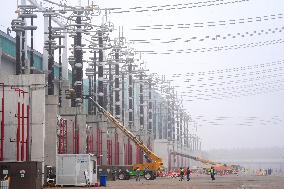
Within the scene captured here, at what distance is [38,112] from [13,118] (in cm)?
188

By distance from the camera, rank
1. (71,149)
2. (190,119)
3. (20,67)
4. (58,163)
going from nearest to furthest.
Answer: (58,163) → (20,67) → (71,149) → (190,119)

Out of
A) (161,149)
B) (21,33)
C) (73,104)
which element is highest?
(21,33)

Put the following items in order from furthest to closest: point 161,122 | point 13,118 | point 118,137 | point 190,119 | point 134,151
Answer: point 190,119, point 161,122, point 134,151, point 118,137, point 13,118

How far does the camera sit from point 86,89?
97.4 meters

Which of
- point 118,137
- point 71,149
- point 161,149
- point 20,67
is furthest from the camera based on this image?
point 161,149

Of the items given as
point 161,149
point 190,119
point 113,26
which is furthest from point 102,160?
point 190,119

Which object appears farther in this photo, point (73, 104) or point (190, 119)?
point (190, 119)

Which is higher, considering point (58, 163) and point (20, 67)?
point (20, 67)

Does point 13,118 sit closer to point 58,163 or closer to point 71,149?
point 58,163

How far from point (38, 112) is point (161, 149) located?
89.2 metres

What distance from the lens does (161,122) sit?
139375 millimetres

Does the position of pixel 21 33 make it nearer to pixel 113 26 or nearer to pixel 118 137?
pixel 113 26

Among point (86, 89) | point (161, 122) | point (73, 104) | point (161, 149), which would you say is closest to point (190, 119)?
point (161, 122)

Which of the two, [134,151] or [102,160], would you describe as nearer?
[102,160]
